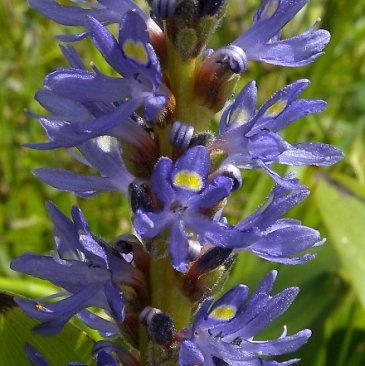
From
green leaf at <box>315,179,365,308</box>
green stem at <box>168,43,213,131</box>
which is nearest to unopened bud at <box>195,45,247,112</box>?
green stem at <box>168,43,213,131</box>

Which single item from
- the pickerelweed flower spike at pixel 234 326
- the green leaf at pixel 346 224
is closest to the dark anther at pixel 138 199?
the pickerelweed flower spike at pixel 234 326

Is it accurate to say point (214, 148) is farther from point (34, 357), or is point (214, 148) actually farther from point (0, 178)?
point (0, 178)

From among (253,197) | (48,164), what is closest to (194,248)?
(253,197)

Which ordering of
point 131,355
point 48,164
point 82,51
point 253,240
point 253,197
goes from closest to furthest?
1. point 253,240
2. point 131,355
3. point 253,197
4. point 48,164
5. point 82,51

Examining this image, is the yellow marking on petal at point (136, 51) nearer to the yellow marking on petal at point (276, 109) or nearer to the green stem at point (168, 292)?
the yellow marking on petal at point (276, 109)

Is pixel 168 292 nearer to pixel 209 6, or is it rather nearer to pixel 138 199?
pixel 138 199

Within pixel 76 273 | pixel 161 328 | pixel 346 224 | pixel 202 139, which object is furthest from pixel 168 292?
pixel 346 224

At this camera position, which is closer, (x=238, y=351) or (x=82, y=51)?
(x=238, y=351)
